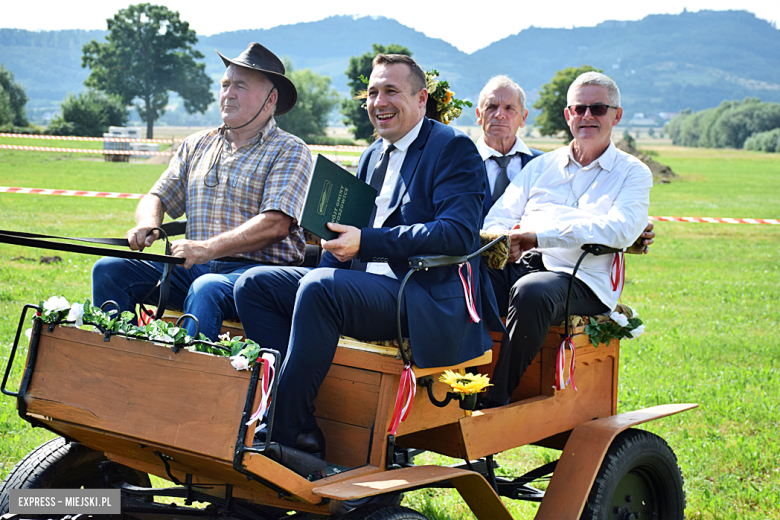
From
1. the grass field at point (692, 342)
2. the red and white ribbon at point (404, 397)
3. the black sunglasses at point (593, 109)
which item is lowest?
the grass field at point (692, 342)

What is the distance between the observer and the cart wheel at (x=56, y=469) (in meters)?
3.03

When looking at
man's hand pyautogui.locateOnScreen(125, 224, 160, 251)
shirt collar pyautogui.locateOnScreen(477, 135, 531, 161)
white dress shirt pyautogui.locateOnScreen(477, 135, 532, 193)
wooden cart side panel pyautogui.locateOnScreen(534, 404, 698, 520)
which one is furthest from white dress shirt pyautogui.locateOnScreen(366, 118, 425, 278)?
shirt collar pyautogui.locateOnScreen(477, 135, 531, 161)

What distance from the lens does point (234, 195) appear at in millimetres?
3871

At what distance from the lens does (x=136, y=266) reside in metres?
3.60

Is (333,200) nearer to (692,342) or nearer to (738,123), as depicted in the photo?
(692,342)

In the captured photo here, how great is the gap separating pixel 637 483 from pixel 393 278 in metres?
1.75

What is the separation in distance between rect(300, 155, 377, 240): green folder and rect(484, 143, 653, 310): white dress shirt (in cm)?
101

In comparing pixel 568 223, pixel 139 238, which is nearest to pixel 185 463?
pixel 139 238

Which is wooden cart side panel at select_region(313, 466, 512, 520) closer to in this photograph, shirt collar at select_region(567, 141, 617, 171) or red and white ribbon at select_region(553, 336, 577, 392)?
red and white ribbon at select_region(553, 336, 577, 392)

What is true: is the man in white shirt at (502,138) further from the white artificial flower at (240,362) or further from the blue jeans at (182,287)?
the white artificial flower at (240,362)

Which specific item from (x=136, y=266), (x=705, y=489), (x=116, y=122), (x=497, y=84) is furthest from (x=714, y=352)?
(x=116, y=122)

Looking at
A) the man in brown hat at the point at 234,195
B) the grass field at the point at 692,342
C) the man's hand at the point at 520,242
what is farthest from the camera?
the grass field at the point at 692,342

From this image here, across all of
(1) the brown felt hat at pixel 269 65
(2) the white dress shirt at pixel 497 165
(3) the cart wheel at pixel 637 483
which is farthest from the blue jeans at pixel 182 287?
(2) the white dress shirt at pixel 497 165

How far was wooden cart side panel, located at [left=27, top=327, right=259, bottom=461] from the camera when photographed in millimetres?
2318
